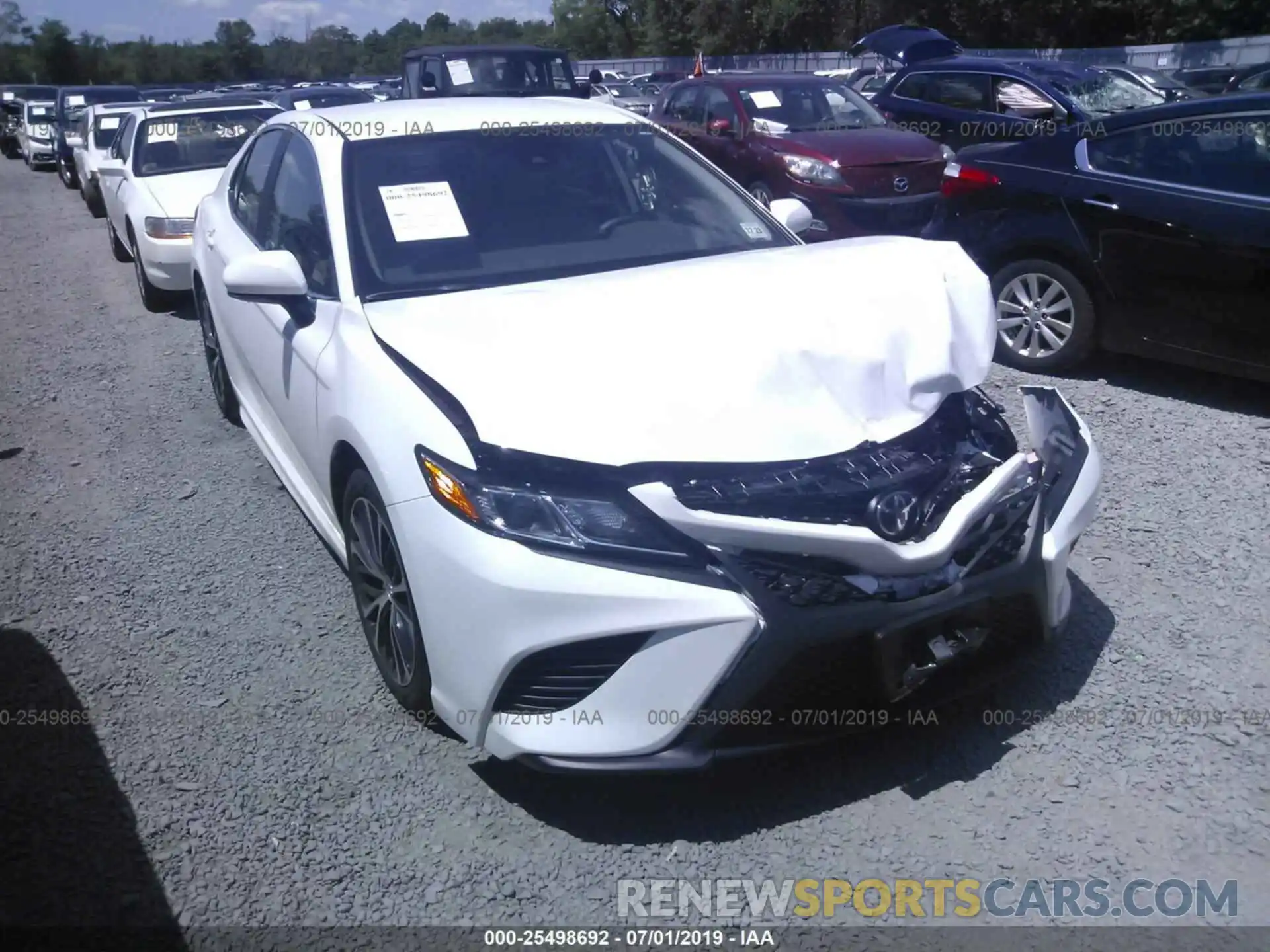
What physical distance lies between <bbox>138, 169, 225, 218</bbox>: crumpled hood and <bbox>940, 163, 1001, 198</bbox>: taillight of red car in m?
5.24

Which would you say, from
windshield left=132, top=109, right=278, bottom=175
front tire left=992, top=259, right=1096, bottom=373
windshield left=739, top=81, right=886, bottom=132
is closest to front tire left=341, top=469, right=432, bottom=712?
front tire left=992, top=259, right=1096, bottom=373

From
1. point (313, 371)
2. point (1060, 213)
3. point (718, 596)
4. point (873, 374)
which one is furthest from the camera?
point (1060, 213)

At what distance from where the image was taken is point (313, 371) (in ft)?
11.3

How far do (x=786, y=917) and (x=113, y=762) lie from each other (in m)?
1.96

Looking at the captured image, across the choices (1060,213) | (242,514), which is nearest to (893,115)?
(1060,213)

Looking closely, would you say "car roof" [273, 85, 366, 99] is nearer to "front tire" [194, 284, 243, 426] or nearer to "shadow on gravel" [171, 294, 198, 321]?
"shadow on gravel" [171, 294, 198, 321]

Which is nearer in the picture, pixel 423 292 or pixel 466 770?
pixel 466 770

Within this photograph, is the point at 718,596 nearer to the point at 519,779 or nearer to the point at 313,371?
the point at 519,779

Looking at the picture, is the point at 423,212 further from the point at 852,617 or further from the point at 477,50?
the point at 477,50

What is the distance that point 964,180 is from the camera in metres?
6.34

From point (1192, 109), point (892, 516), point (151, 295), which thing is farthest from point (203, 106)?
point (892, 516)

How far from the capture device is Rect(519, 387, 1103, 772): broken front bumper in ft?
8.05

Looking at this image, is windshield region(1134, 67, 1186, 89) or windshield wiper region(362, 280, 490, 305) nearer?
windshield wiper region(362, 280, 490, 305)

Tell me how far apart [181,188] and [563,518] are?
7.39 m
